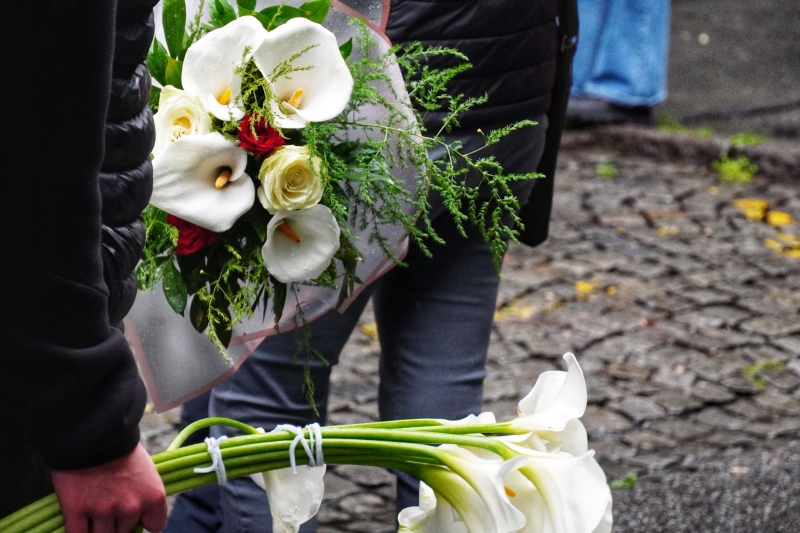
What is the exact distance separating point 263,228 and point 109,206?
1.02 ft

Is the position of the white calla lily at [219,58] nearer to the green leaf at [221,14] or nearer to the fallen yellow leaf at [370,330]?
the green leaf at [221,14]

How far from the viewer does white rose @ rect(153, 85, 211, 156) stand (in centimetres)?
145

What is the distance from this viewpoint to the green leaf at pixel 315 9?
155cm

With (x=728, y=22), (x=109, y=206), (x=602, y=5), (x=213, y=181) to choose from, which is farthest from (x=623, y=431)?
(x=728, y=22)

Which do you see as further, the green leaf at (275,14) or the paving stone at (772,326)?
the paving stone at (772,326)

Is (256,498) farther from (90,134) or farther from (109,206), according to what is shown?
(90,134)

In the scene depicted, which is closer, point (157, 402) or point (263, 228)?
point (263, 228)

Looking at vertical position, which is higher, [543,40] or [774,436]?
[543,40]

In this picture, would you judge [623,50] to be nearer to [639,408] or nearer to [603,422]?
[639,408]

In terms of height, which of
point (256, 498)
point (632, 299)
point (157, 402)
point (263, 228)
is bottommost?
point (632, 299)

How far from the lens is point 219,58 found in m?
1.45

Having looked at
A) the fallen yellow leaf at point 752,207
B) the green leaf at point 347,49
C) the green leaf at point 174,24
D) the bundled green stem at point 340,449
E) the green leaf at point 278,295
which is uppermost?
the green leaf at point 174,24

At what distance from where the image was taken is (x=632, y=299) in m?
4.59

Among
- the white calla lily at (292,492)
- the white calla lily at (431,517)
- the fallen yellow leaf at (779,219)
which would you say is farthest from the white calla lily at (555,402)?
the fallen yellow leaf at (779,219)
